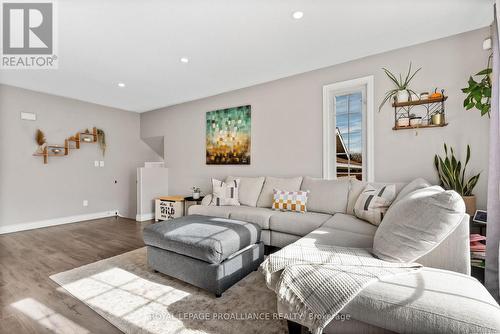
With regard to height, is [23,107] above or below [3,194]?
above

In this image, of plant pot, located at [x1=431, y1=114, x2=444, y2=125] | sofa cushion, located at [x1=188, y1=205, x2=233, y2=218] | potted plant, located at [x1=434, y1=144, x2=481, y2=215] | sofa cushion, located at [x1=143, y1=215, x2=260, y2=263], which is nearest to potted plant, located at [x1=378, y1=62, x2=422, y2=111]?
plant pot, located at [x1=431, y1=114, x2=444, y2=125]

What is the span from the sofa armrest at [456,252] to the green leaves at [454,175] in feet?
3.95

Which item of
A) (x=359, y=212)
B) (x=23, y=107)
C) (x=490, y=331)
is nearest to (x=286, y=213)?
(x=359, y=212)

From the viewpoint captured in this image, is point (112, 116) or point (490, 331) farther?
point (112, 116)

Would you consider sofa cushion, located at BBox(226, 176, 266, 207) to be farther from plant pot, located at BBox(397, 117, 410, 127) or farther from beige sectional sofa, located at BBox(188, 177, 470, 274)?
plant pot, located at BBox(397, 117, 410, 127)

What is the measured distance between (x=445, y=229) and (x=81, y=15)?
320cm

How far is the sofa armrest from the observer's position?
4.50ft

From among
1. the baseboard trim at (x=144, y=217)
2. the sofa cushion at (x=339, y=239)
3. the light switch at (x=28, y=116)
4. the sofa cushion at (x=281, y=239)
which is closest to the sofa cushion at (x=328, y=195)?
the sofa cushion at (x=281, y=239)

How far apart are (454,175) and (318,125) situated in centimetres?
161

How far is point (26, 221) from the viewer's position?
396 centimetres

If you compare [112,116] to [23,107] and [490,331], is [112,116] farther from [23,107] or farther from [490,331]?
[490,331]

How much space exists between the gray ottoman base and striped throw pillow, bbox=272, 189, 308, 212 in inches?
30.1

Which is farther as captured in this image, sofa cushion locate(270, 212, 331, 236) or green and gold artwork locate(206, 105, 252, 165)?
green and gold artwork locate(206, 105, 252, 165)

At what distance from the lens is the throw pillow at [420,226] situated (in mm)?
1222
